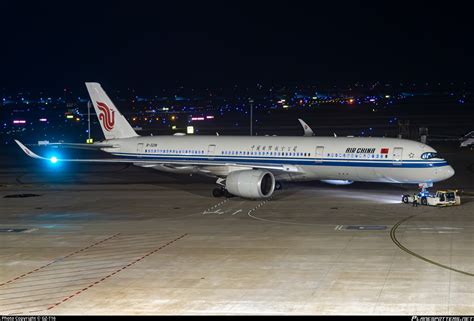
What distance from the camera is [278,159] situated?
53938mm

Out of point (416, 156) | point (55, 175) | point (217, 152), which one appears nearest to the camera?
point (416, 156)

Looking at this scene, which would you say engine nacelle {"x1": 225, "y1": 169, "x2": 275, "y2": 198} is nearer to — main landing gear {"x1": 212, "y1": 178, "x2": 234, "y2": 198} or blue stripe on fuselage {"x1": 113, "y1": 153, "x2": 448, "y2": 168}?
main landing gear {"x1": 212, "y1": 178, "x2": 234, "y2": 198}

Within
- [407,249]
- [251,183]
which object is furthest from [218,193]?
[407,249]

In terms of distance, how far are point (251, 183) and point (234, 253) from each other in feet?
51.8

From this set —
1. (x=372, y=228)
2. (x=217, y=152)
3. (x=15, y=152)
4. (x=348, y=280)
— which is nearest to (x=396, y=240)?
(x=372, y=228)

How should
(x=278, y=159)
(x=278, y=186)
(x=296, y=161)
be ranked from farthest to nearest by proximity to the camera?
(x=278, y=186), (x=278, y=159), (x=296, y=161)

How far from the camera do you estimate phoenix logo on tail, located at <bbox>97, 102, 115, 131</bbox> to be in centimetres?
6184

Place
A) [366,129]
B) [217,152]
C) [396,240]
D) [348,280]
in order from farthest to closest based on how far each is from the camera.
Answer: [366,129] < [217,152] < [396,240] < [348,280]

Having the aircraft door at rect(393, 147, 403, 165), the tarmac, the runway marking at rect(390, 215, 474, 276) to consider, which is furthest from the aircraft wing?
the runway marking at rect(390, 215, 474, 276)

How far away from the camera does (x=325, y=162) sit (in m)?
52.0

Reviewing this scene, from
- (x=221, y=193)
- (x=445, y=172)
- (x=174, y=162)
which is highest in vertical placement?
(x=174, y=162)

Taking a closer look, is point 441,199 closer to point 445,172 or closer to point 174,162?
point 445,172

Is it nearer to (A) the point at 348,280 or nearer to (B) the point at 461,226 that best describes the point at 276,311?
(A) the point at 348,280

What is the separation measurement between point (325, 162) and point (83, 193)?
1807cm
